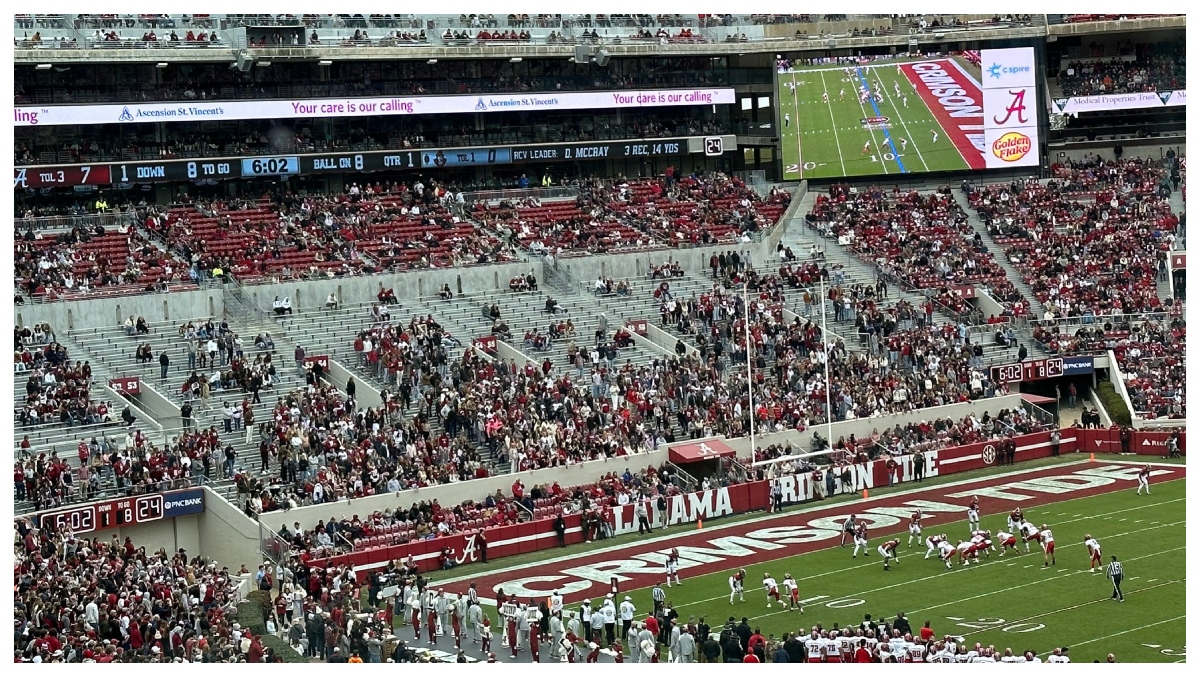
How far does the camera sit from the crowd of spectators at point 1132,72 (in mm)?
57656

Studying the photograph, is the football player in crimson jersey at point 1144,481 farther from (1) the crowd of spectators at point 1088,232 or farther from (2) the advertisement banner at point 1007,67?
(2) the advertisement banner at point 1007,67

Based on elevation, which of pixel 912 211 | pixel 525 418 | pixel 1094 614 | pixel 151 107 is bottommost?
pixel 1094 614

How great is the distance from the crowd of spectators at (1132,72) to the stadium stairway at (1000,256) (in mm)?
5169

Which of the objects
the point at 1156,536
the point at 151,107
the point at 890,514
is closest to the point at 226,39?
the point at 151,107

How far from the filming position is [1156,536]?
34.8 metres

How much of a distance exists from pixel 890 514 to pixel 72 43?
2394 centimetres

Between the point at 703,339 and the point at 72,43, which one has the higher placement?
the point at 72,43

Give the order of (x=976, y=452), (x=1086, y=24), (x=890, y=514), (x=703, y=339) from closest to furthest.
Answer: (x=890, y=514) < (x=976, y=452) < (x=703, y=339) < (x=1086, y=24)

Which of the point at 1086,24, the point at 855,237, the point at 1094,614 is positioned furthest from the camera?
the point at 1086,24

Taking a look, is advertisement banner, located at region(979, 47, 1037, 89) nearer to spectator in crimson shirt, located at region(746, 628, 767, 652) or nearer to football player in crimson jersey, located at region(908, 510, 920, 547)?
football player in crimson jersey, located at region(908, 510, 920, 547)

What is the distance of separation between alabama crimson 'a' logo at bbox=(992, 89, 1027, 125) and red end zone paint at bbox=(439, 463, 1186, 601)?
50.3 feet

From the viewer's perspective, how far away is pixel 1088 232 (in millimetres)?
52594

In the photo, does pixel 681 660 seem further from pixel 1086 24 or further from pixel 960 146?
pixel 1086 24

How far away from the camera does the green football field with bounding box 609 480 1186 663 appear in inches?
1104
